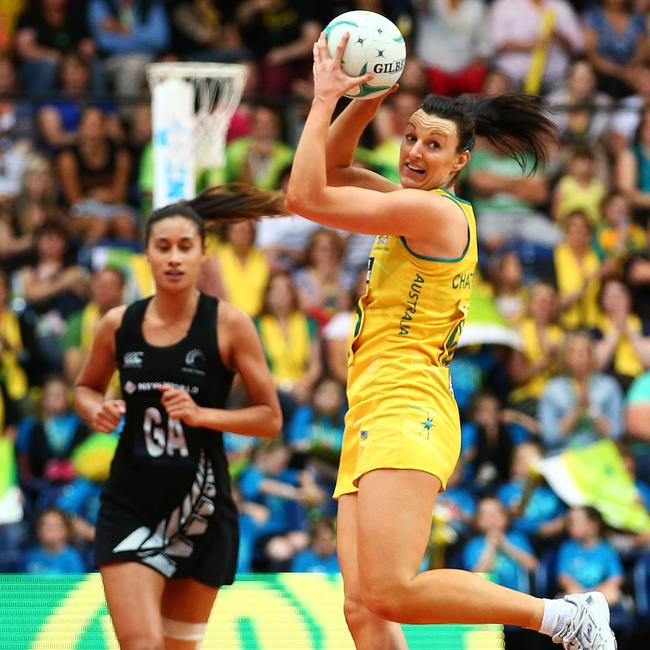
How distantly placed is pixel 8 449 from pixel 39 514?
582 millimetres

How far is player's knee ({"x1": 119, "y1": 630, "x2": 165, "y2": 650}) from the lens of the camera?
202 inches

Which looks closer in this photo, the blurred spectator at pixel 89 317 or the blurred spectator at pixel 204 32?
the blurred spectator at pixel 89 317

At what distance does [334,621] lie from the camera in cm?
611

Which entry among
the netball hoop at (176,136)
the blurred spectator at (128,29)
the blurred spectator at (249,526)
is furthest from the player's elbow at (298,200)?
the blurred spectator at (128,29)

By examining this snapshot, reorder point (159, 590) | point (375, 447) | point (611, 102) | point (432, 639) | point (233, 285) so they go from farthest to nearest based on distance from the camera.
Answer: point (611, 102), point (233, 285), point (432, 639), point (159, 590), point (375, 447)

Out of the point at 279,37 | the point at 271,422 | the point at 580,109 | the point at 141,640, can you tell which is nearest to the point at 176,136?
the point at 271,422

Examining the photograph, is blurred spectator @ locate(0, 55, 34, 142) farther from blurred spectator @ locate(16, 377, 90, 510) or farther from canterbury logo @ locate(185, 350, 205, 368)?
canterbury logo @ locate(185, 350, 205, 368)

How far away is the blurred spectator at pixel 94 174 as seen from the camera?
1067 centimetres

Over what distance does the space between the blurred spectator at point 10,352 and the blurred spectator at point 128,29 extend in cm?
269

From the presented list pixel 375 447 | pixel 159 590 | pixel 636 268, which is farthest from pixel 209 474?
pixel 636 268

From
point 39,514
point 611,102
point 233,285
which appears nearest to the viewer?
point 39,514

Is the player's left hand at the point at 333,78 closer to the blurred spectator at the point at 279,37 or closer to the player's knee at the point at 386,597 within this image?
the player's knee at the point at 386,597

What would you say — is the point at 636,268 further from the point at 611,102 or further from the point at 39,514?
the point at 39,514

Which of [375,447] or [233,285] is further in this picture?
[233,285]
